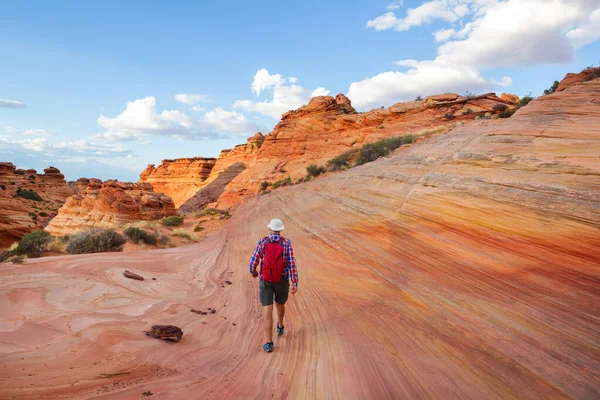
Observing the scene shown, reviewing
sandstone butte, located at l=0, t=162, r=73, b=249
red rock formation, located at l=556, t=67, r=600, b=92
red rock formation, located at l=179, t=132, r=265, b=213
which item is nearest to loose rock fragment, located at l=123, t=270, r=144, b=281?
red rock formation, located at l=556, t=67, r=600, b=92

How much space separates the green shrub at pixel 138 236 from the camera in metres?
12.2

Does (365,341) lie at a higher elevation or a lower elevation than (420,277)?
lower

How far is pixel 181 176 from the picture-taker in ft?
168

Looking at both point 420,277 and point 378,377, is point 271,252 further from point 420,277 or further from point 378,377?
point 420,277

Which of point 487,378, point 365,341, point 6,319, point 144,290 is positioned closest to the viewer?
point 487,378

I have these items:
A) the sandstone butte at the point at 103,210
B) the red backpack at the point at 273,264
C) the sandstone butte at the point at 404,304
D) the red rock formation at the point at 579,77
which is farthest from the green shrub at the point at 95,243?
the red rock formation at the point at 579,77

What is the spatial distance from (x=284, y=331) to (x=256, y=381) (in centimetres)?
134

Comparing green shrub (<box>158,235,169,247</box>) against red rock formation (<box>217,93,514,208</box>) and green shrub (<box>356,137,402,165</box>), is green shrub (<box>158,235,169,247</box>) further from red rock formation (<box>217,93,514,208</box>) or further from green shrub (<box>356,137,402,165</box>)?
red rock formation (<box>217,93,514,208</box>)

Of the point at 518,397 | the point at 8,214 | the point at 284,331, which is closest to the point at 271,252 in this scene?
the point at 284,331

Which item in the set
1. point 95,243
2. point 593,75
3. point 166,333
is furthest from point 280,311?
point 593,75

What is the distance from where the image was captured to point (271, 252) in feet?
14.3

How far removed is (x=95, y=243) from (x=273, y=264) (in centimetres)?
867

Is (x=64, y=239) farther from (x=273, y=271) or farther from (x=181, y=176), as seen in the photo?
(x=181, y=176)

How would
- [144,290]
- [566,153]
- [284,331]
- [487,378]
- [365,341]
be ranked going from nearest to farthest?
[487,378] < [365,341] < [284,331] < [566,153] < [144,290]
